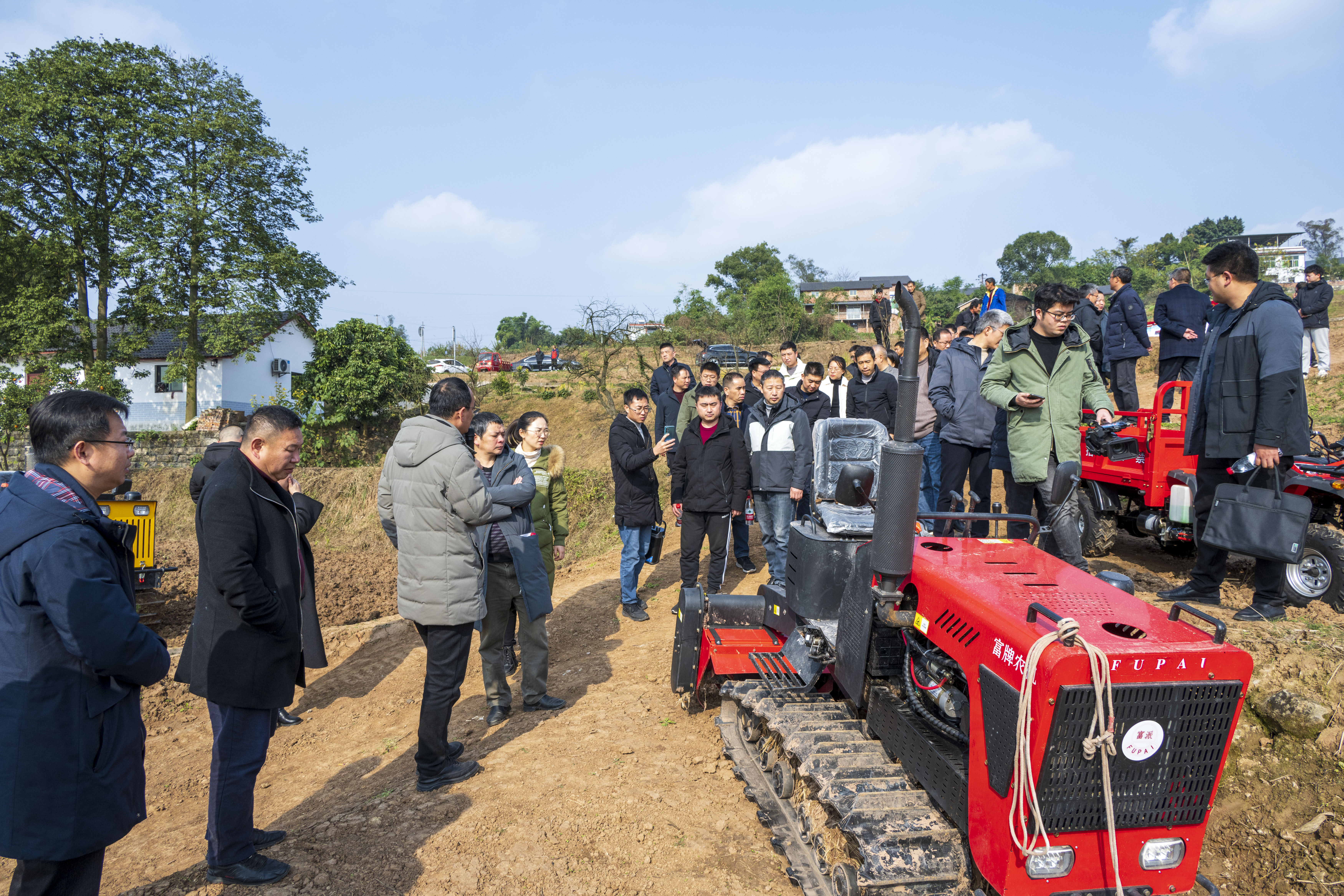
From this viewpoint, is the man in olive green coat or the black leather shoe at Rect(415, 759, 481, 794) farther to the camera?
the man in olive green coat

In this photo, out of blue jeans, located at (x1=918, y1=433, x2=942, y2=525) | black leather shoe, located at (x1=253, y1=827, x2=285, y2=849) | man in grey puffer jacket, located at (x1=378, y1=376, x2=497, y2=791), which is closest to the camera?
black leather shoe, located at (x1=253, y1=827, x2=285, y2=849)

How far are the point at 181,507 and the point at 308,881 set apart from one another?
62.0ft

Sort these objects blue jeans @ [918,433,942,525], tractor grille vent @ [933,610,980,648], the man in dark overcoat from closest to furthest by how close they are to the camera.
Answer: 1. tractor grille vent @ [933,610,980,648]
2. the man in dark overcoat
3. blue jeans @ [918,433,942,525]

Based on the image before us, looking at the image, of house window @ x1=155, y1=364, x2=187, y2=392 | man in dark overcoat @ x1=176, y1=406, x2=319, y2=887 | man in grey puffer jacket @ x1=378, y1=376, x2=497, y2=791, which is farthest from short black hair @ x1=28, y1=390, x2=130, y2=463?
house window @ x1=155, y1=364, x2=187, y2=392

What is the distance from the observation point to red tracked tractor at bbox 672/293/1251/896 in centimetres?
234

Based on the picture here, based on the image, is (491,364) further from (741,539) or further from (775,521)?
(775,521)

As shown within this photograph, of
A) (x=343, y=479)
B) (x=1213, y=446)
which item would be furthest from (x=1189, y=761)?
(x=343, y=479)

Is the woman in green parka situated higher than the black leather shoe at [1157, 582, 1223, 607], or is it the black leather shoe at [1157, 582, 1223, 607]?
the woman in green parka

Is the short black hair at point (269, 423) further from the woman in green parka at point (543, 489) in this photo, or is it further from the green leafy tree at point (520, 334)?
the green leafy tree at point (520, 334)

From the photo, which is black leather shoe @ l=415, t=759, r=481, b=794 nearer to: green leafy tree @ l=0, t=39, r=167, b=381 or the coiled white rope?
the coiled white rope

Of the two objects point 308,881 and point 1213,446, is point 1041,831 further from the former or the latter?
point 1213,446

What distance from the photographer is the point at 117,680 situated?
8.47ft

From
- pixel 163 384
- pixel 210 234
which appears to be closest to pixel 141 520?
pixel 210 234

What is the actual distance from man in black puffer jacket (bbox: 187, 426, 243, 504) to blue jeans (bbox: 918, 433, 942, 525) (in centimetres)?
602
